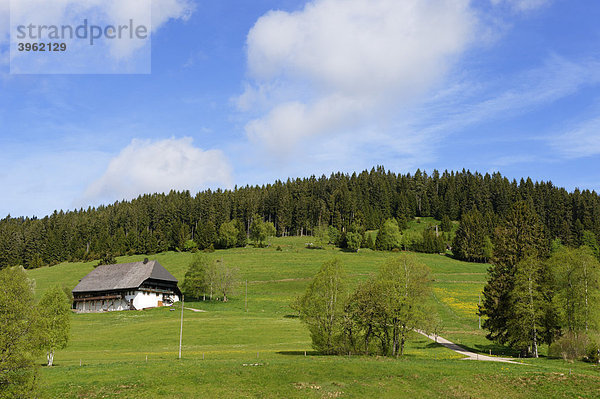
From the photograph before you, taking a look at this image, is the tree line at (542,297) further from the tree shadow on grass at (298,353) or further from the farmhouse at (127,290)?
the farmhouse at (127,290)

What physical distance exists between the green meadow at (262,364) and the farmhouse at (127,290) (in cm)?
836

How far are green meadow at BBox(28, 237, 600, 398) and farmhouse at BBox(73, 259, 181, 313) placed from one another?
8364 millimetres

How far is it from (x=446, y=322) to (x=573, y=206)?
502ft

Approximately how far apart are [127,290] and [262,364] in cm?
7522

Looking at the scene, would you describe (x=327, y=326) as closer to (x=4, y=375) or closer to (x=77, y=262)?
(x=4, y=375)

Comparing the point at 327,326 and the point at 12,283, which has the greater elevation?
the point at 12,283

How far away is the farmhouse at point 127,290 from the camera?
9791 centimetres

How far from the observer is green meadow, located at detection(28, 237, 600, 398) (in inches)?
1143

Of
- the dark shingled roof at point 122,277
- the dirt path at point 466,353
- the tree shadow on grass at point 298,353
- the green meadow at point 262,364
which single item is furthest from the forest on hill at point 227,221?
the tree shadow on grass at point 298,353

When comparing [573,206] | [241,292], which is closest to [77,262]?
[241,292]

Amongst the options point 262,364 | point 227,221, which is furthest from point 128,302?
point 227,221

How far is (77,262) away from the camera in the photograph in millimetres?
163625

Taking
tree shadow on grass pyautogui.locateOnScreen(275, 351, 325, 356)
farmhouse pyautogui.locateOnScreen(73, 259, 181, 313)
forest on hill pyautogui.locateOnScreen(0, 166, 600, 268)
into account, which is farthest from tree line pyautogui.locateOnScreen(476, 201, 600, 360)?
forest on hill pyautogui.locateOnScreen(0, 166, 600, 268)

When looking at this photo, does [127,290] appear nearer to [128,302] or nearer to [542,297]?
[128,302]
